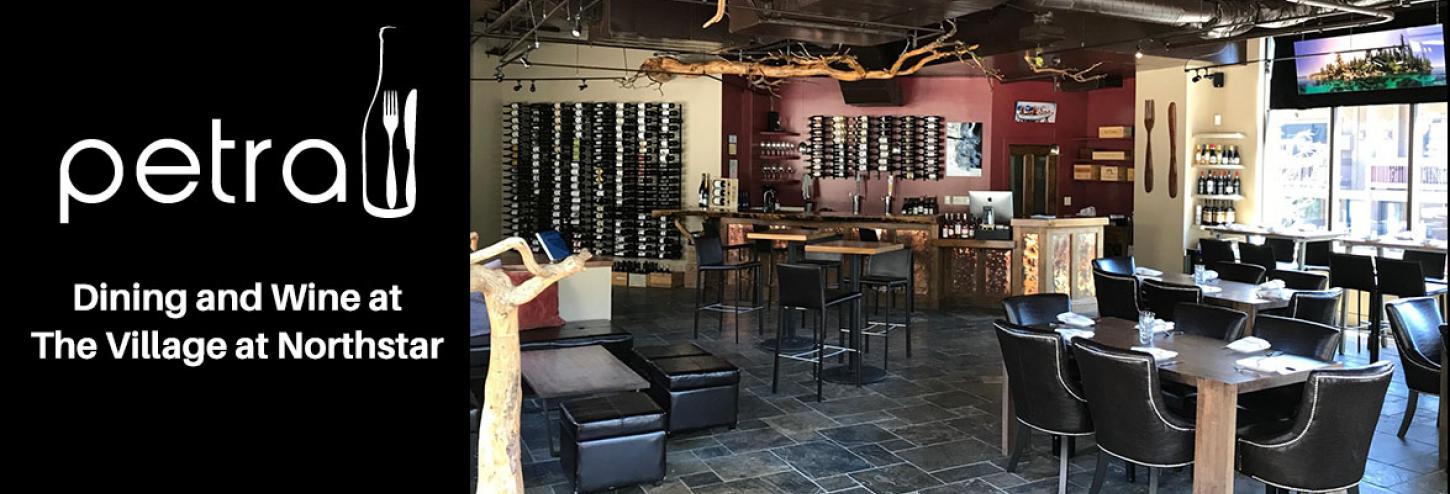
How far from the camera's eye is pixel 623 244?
13.5m

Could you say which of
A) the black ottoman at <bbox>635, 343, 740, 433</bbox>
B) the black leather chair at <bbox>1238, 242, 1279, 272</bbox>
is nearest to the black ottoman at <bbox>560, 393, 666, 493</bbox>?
the black ottoman at <bbox>635, 343, 740, 433</bbox>

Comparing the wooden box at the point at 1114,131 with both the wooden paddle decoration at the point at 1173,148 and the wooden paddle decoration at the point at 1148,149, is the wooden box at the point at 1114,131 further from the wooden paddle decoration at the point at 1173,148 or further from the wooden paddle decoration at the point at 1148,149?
the wooden paddle decoration at the point at 1173,148

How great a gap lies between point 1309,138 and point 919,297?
4.35 metres

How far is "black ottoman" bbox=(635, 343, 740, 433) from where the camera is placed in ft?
19.2

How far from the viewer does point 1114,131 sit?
13.4 m

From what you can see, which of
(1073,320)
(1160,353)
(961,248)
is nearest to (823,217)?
(961,248)

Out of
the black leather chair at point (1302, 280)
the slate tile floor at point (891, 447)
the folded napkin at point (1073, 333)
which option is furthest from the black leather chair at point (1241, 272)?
the folded napkin at point (1073, 333)

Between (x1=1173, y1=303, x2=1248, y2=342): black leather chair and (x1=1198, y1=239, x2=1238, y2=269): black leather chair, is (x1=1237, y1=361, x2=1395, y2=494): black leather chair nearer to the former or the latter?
(x1=1173, y1=303, x2=1248, y2=342): black leather chair

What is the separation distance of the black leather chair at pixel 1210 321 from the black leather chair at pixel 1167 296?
1146 millimetres

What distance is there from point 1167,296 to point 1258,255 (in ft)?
9.76

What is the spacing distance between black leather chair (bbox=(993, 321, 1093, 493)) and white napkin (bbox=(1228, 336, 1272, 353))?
0.68 meters

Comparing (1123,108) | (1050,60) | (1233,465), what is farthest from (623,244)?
(1233,465)

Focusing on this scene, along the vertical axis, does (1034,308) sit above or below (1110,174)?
below
